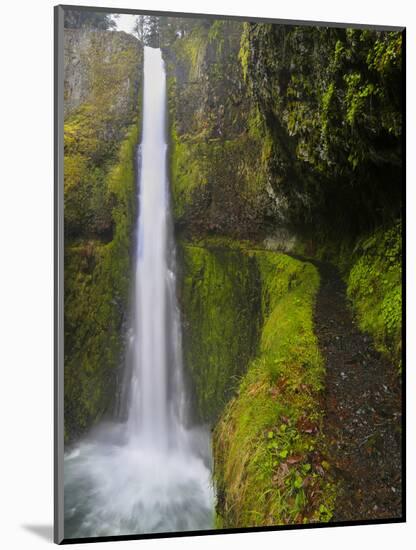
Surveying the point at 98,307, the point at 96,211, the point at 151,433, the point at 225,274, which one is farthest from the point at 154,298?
the point at 151,433

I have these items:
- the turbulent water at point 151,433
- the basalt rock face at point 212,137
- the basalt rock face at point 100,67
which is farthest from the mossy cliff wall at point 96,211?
the basalt rock face at point 212,137

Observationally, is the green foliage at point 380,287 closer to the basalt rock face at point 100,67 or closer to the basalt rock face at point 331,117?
the basalt rock face at point 331,117

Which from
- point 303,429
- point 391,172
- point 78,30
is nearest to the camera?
point 78,30

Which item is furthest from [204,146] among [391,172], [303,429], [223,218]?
[303,429]

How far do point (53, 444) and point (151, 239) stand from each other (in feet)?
4.87

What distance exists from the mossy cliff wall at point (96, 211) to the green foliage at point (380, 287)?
5.51 feet

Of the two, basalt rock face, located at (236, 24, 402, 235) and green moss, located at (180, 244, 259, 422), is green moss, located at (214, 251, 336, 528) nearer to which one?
green moss, located at (180, 244, 259, 422)

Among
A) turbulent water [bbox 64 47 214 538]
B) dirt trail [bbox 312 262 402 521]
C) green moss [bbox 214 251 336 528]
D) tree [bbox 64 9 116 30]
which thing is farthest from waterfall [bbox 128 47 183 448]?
dirt trail [bbox 312 262 402 521]

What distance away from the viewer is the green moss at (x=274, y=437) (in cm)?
472

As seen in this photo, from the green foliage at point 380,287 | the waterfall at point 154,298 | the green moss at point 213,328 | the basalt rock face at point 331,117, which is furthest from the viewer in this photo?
the green foliage at point 380,287

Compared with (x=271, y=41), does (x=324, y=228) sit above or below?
below

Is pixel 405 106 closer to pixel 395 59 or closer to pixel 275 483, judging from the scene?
pixel 395 59

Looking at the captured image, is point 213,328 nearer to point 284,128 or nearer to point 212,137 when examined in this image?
point 212,137

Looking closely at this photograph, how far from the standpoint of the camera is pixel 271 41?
4883 mm
